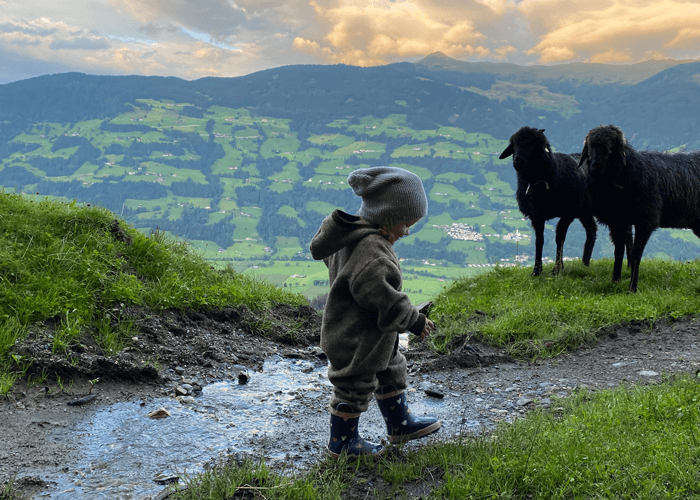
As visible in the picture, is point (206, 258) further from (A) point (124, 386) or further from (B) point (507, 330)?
(B) point (507, 330)

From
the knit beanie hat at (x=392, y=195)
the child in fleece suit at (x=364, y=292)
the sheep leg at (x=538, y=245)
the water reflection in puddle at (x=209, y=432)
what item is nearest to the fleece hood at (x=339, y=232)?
the child in fleece suit at (x=364, y=292)

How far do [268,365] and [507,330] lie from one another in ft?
10.6

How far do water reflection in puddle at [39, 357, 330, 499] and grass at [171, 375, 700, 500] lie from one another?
573mm

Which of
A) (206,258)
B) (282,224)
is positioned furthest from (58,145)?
(206,258)

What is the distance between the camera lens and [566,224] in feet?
33.7

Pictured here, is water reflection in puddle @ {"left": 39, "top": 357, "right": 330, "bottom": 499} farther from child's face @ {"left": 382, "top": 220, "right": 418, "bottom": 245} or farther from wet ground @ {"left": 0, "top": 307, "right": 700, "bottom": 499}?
child's face @ {"left": 382, "top": 220, "right": 418, "bottom": 245}

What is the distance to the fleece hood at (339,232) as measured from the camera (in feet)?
11.0

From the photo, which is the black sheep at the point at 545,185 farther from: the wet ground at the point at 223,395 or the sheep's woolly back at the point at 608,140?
the wet ground at the point at 223,395

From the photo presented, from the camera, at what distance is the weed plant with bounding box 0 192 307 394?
18.1 ft

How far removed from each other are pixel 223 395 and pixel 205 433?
36.5 inches

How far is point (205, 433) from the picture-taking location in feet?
13.9

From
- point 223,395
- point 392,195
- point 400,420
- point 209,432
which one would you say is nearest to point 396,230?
point 392,195

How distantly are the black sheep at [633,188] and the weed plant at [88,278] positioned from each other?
218 inches

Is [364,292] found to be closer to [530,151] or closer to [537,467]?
[537,467]
